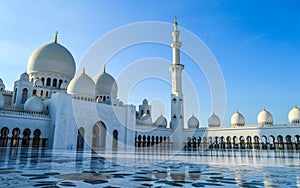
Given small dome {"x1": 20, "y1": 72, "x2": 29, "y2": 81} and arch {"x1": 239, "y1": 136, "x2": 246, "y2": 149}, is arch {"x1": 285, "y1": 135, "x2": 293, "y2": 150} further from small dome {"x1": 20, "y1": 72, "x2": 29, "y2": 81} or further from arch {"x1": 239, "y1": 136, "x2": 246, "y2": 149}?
small dome {"x1": 20, "y1": 72, "x2": 29, "y2": 81}

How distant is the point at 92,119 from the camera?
2045 cm

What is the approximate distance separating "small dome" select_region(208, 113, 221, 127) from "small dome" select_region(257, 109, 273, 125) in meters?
4.58

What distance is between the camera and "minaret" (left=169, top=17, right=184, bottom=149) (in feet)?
89.7

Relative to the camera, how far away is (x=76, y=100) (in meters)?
19.4

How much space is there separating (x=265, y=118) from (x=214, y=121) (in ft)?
18.8

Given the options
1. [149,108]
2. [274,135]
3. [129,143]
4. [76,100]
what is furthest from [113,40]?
[149,108]

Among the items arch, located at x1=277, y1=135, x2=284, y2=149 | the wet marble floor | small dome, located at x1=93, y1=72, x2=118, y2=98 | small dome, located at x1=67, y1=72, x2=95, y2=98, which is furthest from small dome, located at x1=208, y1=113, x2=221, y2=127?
the wet marble floor

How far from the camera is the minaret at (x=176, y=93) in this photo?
1076 inches

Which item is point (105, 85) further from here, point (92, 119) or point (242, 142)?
point (242, 142)

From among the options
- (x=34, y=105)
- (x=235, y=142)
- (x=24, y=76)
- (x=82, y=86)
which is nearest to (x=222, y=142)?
(x=235, y=142)

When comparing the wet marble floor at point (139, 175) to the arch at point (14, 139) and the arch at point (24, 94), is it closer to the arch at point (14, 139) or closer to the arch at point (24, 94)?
the arch at point (14, 139)

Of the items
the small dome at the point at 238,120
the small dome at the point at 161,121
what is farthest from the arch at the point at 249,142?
the small dome at the point at 161,121

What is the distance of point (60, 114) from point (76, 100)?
1.69m

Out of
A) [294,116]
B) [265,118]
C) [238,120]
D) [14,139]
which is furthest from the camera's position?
[238,120]
